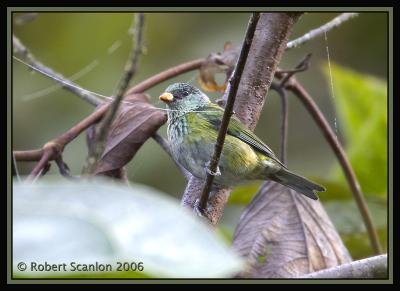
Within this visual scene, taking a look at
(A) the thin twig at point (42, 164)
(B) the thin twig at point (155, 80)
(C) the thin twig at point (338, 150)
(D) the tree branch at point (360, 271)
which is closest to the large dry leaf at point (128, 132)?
(B) the thin twig at point (155, 80)

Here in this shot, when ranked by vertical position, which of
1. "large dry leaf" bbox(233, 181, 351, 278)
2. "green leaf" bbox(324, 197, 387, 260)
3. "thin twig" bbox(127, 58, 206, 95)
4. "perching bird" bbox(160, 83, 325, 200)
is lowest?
"green leaf" bbox(324, 197, 387, 260)

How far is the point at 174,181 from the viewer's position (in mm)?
4051

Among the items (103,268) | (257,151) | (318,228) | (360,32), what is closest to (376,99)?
(257,151)

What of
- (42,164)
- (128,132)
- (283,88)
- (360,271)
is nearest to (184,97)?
(283,88)

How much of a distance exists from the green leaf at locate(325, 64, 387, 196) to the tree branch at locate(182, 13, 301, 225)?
3.10ft

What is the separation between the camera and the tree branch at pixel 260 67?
7.14 ft

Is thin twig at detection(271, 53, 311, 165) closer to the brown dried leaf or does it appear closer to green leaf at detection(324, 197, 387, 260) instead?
the brown dried leaf

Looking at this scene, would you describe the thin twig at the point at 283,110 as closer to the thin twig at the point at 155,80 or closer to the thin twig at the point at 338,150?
the thin twig at the point at 338,150

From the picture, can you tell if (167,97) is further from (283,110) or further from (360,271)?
(360,271)

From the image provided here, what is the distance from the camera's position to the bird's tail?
8.03 ft

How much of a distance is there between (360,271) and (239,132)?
44.7 inches

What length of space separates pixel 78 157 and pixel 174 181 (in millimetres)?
780

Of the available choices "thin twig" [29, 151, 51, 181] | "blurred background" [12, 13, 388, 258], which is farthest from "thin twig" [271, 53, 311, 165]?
"thin twig" [29, 151, 51, 181]

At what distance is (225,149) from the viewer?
2.60m
